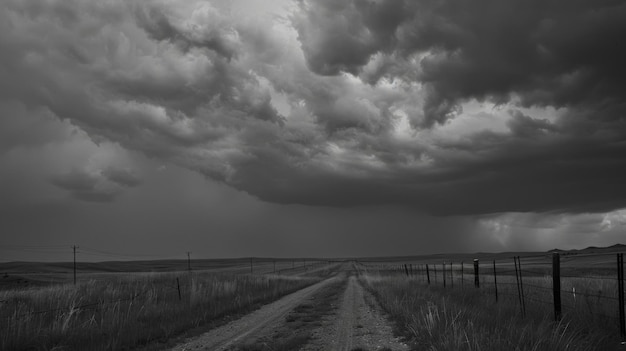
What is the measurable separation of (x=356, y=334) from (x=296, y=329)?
6.93ft

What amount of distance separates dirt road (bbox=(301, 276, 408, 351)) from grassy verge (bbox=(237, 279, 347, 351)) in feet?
1.03

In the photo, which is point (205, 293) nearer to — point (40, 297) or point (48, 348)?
point (40, 297)

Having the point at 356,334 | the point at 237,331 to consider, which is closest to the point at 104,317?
the point at 237,331

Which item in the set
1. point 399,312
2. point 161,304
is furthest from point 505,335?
point 161,304

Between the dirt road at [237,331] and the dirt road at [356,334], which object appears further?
the dirt road at [237,331]

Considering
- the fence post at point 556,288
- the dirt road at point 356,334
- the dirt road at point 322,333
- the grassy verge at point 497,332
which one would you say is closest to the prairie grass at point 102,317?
the dirt road at point 322,333

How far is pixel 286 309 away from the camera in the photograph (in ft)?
63.8

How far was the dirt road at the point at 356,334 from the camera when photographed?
1073 cm

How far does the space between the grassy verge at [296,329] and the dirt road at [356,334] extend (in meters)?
0.32

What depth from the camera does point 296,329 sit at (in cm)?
1373

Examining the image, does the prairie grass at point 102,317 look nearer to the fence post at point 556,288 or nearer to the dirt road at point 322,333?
the dirt road at point 322,333

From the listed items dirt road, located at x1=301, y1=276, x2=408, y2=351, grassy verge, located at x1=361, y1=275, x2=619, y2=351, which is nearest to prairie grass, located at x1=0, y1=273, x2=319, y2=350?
dirt road, located at x1=301, y1=276, x2=408, y2=351

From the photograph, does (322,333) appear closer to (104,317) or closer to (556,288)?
(556,288)

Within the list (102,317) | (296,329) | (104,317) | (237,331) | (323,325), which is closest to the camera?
(237,331)
